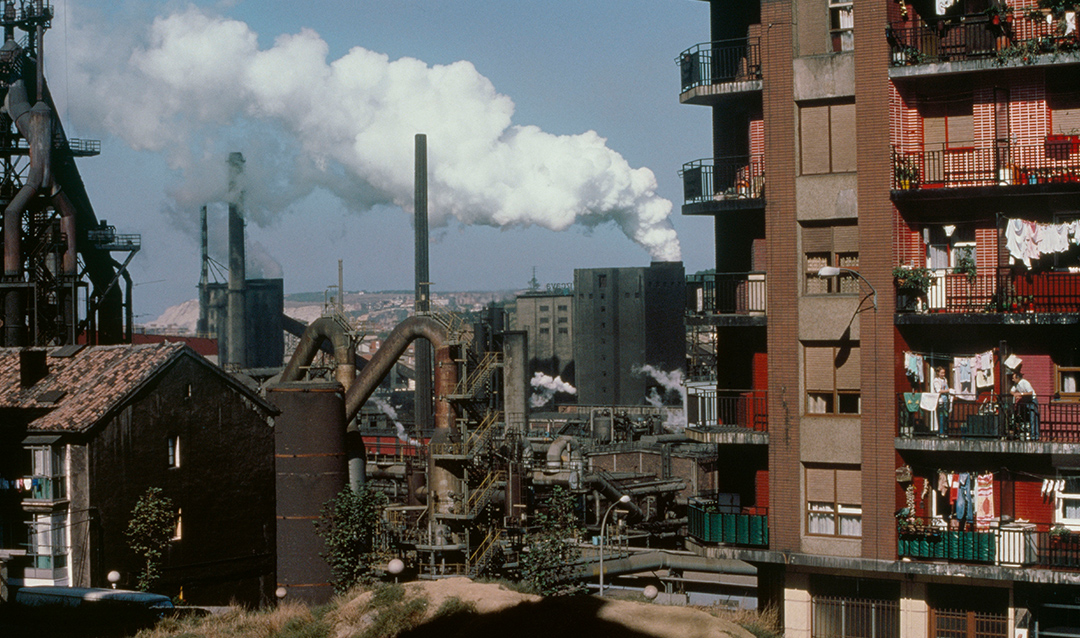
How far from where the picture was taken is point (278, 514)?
44.6 m

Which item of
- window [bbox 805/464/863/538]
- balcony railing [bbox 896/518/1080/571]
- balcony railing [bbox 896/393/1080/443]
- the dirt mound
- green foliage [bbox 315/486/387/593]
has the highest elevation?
balcony railing [bbox 896/393/1080/443]

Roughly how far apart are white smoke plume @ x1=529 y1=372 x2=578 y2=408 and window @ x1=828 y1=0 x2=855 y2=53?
309ft

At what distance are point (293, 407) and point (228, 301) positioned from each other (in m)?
56.4

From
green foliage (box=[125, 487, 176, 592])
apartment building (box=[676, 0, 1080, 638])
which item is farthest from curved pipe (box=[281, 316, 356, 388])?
apartment building (box=[676, 0, 1080, 638])

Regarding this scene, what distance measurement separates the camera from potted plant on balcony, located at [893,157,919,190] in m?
28.3

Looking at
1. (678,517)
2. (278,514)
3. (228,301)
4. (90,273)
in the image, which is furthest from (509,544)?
(228,301)

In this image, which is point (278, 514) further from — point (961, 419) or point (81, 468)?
point (961, 419)

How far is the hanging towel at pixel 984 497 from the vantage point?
91.5ft

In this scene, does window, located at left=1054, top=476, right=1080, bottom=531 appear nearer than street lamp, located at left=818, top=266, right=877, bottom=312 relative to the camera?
No

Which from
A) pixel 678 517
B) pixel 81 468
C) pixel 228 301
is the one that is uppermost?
pixel 228 301

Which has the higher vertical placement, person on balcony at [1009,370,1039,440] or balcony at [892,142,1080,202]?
balcony at [892,142,1080,202]

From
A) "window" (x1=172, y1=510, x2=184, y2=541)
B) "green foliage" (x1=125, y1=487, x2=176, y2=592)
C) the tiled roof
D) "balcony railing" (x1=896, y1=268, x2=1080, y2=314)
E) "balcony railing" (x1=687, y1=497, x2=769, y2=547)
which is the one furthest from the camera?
"window" (x1=172, y1=510, x2=184, y2=541)

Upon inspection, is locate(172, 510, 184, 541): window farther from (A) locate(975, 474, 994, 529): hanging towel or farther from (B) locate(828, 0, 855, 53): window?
(B) locate(828, 0, 855, 53): window

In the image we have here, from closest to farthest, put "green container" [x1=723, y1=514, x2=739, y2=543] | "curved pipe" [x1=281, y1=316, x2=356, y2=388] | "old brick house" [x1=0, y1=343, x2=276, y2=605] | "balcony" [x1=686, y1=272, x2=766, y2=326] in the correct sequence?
"green container" [x1=723, y1=514, x2=739, y2=543]
"balcony" [x1=686, y1=272, x2=766, y2=326]
"old brick house" [x1=0, y1=343, x2=276, y2=605]
"curved pipe" [x1=281, y1=316, x2=356, y2=388]
